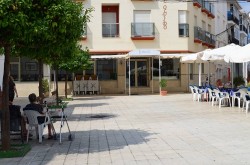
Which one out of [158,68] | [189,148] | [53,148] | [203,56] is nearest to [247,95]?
[203,56]

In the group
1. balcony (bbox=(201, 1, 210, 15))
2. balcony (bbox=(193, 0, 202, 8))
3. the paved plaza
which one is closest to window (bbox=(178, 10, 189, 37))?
balcony (bbox=(193, 0, 202, 8))

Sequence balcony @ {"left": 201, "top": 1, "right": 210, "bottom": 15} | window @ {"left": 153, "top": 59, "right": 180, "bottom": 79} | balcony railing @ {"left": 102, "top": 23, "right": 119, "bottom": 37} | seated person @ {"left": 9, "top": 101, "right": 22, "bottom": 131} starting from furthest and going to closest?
1. balcony @ {"left": 201, "top": 1, "right": 210, "bottom": 15}
2. window @ {"left": 153, "top": 59, "right": 180, "bottom": 79}
3. balcony railing @ {"left": 102, "top": 23, "right": 119, "bottom": 37}
4. seated person @ {"left": 9, "top": 101, "right": 22, "bottom": 131}

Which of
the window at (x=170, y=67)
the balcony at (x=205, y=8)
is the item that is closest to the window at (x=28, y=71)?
the window at (x=170, y=67)

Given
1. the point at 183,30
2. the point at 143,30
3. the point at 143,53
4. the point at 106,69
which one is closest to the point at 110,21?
the point at 143,30

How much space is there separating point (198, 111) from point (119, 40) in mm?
15526

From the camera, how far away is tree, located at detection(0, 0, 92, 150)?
27.0ft

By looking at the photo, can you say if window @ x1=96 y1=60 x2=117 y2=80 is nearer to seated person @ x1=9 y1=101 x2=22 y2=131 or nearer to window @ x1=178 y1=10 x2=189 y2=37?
window @ x1=178 y1=10 x2=189 y2=37

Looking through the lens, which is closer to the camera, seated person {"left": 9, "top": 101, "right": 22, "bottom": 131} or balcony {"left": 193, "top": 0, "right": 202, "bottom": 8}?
seated person {"left": 9, "top": 101, "right": 22, "bottom": 131}

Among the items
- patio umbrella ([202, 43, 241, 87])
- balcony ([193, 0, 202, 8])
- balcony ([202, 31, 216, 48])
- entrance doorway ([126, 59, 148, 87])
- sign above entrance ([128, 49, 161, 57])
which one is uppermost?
balcony ([193, 0, 202, 8])

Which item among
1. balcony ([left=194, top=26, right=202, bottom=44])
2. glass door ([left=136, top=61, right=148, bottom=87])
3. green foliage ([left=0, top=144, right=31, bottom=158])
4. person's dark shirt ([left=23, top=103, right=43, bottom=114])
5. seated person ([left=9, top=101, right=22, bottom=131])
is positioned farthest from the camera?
balcony ([left=194, top=26, right=202, bottom=44])

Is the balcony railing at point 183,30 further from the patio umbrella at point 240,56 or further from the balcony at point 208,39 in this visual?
the patio umbrella at point 240,56

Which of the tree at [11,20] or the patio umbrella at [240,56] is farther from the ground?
the tree at [11,20]

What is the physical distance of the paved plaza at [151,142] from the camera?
8.32m

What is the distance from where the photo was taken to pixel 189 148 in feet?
30.5
